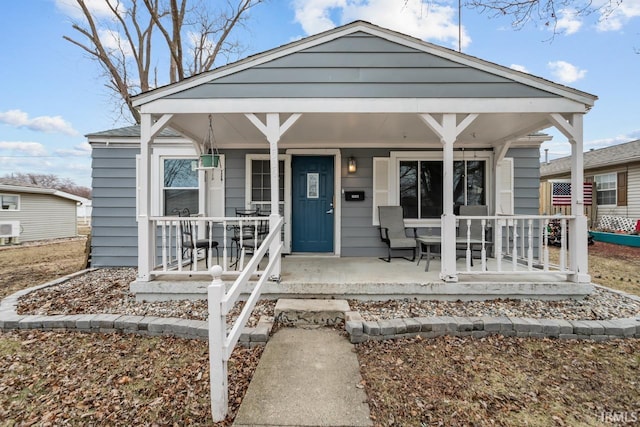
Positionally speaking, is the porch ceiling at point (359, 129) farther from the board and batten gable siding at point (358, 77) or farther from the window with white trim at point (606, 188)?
the window with white trim at point (606, 188)

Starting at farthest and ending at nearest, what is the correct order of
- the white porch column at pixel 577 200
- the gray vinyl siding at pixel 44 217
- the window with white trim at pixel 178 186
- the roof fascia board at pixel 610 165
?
the gray vinyl siding at pixel 44 217
the roof fascia board at pixel 610 165
the window with white trim at pixel 178 186
the white porch column at pixel 577 200

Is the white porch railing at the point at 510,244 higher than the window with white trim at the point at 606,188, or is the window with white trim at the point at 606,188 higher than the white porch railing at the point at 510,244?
the window with white trim at the point at 606,188

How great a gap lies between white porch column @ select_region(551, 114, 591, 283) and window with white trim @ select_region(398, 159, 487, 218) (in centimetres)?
194

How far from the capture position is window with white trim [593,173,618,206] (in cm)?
1086

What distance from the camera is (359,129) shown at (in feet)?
15.3

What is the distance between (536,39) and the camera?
401 centimetres

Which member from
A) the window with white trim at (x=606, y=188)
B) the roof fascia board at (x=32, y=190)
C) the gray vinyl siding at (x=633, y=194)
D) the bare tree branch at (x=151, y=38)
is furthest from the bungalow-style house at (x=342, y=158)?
the roof fascia board at (x=32, y=190)

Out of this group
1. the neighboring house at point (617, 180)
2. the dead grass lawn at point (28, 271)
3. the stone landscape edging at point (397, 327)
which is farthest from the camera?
the neighboring house at point (617, 180)

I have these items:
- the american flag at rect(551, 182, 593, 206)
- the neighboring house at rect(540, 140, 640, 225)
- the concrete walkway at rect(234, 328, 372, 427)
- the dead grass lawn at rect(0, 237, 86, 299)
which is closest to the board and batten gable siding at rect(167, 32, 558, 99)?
the concrete walkway at rect(234, 328, 372, 427)

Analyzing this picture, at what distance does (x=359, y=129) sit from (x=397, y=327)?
3029 mm

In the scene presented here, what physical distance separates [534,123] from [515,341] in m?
3.07

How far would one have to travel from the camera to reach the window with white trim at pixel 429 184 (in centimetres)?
556

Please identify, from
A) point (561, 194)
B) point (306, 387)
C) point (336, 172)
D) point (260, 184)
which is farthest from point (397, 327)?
point (561, 194)

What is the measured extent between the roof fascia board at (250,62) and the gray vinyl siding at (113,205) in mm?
2470
